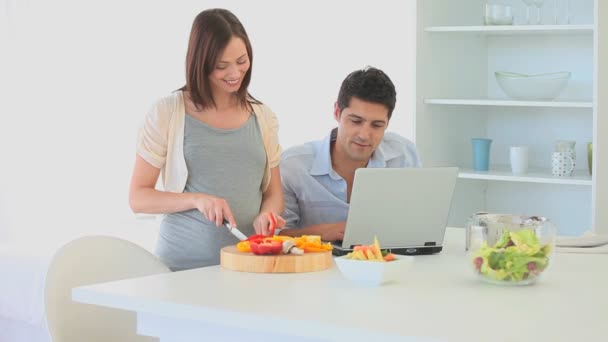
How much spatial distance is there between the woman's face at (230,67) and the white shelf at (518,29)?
173 centimetres

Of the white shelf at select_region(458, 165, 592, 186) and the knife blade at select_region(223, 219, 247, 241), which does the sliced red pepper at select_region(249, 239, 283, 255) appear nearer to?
the knife blade at select_region(223, 219, 247, 241)

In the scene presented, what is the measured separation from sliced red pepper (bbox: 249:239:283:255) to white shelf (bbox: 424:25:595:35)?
2.07m

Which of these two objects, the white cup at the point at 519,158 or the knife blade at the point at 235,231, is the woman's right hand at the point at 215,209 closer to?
the knife blade at the point at 235,231

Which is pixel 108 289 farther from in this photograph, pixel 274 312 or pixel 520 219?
pixel 520 219

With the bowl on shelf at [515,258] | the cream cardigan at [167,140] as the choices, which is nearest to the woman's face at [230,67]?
the cream cardigan at [167,140]

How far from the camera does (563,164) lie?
13.6 feet

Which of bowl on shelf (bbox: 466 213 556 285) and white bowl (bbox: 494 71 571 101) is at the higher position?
white bowl (bbox: 494 71 571 101)

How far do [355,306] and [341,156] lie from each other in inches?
44.6

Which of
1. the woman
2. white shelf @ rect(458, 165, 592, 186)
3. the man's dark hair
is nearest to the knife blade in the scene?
the woman

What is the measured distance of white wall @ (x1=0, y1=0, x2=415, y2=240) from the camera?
444 centimetres

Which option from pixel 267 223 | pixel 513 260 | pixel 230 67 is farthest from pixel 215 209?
pixel 513 260

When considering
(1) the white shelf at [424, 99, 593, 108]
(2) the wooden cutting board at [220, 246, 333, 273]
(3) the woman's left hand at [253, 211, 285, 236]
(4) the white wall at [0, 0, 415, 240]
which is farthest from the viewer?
(4) the white wall at [0, 0, 415, 240]

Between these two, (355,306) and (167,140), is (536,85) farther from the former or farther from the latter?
(355,306)

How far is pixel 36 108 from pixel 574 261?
2715 mm
